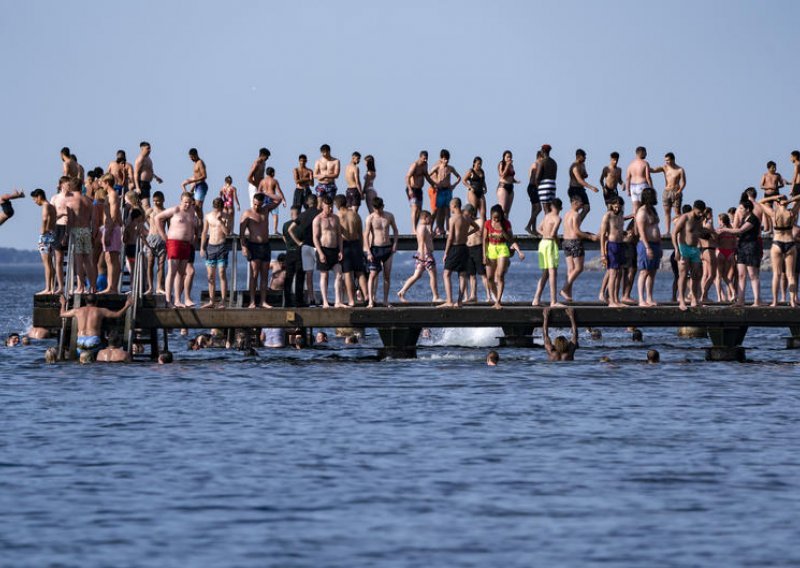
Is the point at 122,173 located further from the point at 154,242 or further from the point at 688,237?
the point at 688,237

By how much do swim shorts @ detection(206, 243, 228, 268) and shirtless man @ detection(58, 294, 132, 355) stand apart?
152 cm

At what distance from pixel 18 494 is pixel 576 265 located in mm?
13028

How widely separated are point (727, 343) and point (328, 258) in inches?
305

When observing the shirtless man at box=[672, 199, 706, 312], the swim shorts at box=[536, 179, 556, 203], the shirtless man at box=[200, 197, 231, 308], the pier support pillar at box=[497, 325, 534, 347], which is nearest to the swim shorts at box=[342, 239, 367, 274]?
the shirtless man at box=[200, 197, 231, 308]

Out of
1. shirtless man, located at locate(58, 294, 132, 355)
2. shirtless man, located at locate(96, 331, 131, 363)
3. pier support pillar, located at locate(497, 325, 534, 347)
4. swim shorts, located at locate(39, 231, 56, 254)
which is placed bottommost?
shirtless man, located at locate(96, 331, 131, 363)

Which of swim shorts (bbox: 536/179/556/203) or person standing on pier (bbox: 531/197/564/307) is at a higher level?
swim shorts (bbox: 536/179/556/203)

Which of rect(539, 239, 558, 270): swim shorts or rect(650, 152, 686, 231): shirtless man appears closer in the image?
rect(539, 239, 558, 270): swim shorts

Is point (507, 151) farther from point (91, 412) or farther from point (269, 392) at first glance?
point (91, 412)

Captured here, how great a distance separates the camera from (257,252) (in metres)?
26.9

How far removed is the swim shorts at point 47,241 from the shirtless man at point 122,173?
3.72 meters

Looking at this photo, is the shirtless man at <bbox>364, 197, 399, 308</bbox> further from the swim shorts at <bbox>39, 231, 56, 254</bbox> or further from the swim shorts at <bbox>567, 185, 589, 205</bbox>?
the swim shorts at <bbox>39, 231, 56, 254</bbox>

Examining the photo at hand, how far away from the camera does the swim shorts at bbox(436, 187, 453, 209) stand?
32219 mm

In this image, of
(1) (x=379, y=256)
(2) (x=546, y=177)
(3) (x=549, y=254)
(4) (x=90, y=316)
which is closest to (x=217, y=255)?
(4) (x=90, y=316)

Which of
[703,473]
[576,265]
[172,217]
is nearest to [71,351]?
[172,217]
